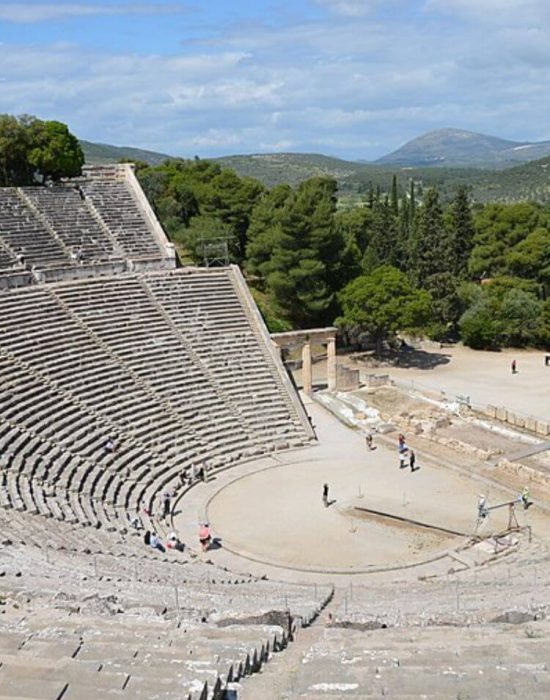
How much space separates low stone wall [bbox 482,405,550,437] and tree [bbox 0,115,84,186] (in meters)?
25.6

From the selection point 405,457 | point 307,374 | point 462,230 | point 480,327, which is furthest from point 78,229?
point 462,230

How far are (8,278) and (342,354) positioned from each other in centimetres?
2014

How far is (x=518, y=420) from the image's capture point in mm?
28797

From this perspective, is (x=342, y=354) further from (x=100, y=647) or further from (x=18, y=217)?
(x=100, y=647)

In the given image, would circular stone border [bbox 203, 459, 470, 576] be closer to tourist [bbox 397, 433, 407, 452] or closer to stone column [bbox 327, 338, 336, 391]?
tourist [bbox 397, 433, 407, 452]

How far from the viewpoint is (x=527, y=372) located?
126ft

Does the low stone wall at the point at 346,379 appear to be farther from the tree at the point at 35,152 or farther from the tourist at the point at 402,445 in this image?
the tree at the point at 35,152

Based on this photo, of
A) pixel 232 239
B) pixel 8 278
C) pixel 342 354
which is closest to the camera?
pixel 8 278

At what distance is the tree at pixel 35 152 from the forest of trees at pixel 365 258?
7761 mm

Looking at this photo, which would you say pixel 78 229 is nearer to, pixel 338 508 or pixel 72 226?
pixel 72 226

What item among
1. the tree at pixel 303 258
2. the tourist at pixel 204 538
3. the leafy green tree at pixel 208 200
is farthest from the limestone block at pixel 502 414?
the leafy green tree at pixel 208 200

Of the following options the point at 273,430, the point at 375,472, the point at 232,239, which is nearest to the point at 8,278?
the point at 273,430

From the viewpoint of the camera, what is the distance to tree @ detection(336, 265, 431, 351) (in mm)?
38969

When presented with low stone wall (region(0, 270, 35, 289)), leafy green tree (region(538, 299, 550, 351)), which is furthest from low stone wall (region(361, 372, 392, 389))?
low stone wall (region(0, 270, 35, 289))
